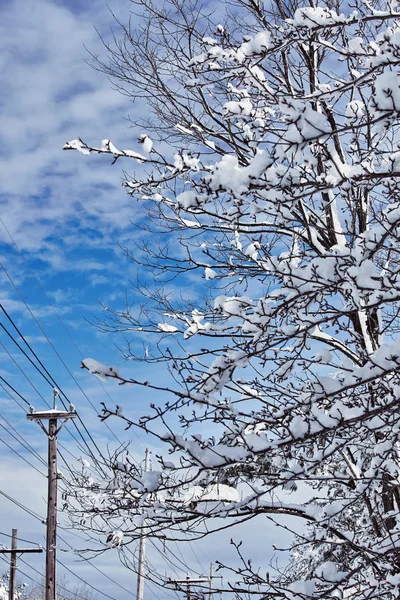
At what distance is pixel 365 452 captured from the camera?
211 inches

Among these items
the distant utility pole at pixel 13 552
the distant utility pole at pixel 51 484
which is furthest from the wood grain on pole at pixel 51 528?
the distant utility pole at pixel 13 552

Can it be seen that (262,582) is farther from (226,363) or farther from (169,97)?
(169,97)

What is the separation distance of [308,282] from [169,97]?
4705mm

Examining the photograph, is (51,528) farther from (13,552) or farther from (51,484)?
(13,552)

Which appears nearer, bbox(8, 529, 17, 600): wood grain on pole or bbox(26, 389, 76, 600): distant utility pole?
bbox(26, 389, 76, 600): distant utility pole

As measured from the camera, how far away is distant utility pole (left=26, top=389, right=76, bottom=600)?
13.8 meters

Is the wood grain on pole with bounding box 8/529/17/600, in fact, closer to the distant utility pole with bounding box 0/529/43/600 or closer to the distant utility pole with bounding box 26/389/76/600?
the distant utility pole with bounding box 0/529/43/600

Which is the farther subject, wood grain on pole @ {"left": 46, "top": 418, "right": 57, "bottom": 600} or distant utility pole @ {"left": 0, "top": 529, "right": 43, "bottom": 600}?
distant utility pole @ {"left": 0, "top": 529, "right": 43, "bottom": 600}

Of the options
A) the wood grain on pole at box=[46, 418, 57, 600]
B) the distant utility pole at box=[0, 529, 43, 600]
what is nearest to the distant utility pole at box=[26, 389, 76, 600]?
the wood grain on pole at box=[46, 418, 57, 600]

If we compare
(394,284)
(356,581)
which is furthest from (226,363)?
(356,581)

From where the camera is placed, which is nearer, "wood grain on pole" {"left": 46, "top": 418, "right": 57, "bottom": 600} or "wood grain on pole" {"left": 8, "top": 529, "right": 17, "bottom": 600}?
"wood grain on pole" {"left": 46, "top": 418, "right": 57, "bottom": 600}

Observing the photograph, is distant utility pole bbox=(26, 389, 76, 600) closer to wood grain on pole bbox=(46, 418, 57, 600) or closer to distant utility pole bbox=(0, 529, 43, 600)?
wood grain on pole bbox=(46, 418, 57, 600)

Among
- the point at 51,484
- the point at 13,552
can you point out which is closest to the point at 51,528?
the point at 51,484

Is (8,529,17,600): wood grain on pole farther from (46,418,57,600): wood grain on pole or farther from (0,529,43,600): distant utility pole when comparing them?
(46,418,57,600): wood grain on pole
